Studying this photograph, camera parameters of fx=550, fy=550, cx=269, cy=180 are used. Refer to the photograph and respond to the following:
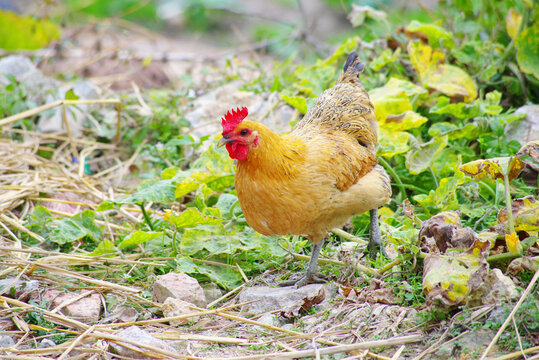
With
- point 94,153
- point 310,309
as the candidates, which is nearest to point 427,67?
point 310,309

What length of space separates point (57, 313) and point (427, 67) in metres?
3.73

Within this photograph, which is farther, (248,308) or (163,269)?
(163,269)

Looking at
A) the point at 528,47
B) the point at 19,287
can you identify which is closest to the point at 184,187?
the point at 19,287

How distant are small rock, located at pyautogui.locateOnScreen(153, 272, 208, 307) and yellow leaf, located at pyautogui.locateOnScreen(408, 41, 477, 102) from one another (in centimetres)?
283

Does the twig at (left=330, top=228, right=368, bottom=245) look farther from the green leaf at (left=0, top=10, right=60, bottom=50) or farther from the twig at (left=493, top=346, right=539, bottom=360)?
the green leaf at (left=0, top=10, right=60, bottom=50)

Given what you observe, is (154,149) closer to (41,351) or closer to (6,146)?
(6,146)

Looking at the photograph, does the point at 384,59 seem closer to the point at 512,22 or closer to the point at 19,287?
the point at 512,22

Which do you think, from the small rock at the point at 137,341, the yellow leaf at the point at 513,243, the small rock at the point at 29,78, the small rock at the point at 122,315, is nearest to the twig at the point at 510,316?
the yellow leaf at the point at 513,243

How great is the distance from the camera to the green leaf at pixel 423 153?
167 inches

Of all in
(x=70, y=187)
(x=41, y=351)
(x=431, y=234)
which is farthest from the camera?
(x=70, y=187)

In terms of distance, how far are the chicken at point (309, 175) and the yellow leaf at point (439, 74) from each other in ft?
4.60

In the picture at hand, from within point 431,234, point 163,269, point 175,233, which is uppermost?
point 431,234

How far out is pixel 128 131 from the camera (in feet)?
19.0

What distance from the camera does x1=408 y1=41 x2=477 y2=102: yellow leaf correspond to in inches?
192
